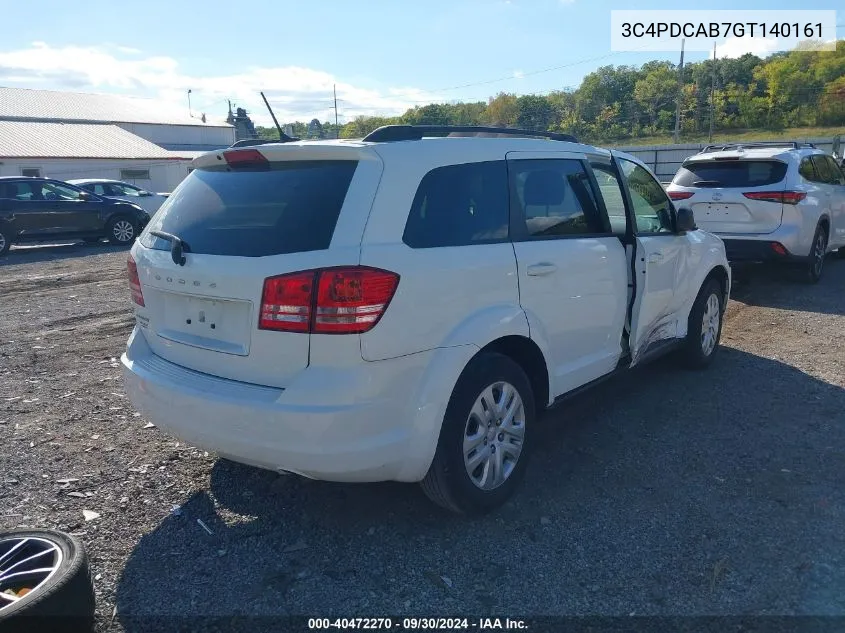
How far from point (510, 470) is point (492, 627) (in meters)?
1.02

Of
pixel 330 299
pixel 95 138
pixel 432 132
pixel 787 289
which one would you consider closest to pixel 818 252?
pixel 787 289

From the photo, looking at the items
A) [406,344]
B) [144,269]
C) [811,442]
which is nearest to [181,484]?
[144,269]

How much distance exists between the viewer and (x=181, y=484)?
3865 mm

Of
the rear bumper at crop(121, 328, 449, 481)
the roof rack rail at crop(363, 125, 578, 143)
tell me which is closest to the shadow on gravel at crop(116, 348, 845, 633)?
the rear bumper at crop(121, 328, 449, 481)

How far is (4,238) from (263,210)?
569 inches

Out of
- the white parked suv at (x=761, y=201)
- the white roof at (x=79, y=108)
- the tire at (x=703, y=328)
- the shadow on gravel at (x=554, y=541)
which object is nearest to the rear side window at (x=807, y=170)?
the white parked suv at (x=761, y=201)

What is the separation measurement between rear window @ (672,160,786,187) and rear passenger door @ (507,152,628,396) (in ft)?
17.1

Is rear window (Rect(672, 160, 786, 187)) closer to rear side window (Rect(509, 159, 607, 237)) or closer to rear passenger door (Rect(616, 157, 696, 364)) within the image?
rear passenger door (Rect(616, 157, 696, 364))

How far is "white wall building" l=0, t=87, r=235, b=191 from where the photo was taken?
3481 centimetres

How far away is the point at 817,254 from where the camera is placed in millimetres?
9125

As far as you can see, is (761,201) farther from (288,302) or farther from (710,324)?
(288,302)

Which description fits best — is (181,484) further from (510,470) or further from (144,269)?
(510,470)

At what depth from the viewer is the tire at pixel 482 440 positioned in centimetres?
323

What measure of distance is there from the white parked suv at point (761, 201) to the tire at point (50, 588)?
8.06m
